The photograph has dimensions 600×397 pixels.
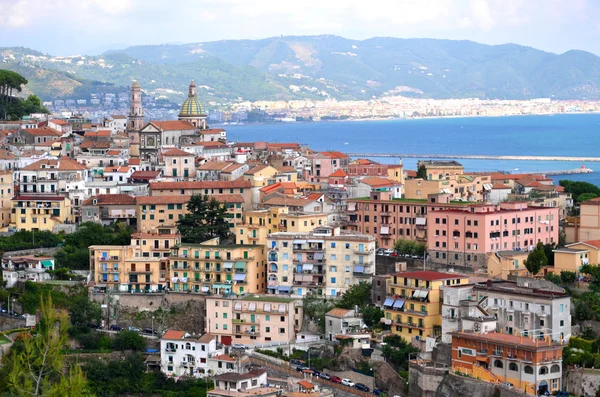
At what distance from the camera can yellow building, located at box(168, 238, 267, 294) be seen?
44375 millimetres

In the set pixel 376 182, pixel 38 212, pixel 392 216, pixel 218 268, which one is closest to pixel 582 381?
pixel 218 268

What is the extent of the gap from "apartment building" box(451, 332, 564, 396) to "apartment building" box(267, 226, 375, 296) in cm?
773

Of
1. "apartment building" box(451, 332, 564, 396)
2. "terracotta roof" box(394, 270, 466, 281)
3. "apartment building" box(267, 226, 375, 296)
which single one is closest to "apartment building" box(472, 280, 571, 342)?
"apartment building" box(451, 332, 564, 396)

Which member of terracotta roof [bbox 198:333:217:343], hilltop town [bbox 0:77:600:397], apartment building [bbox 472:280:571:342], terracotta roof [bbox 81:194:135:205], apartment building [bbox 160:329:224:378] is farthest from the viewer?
terracotta roof [bbox 81:194:135:205]

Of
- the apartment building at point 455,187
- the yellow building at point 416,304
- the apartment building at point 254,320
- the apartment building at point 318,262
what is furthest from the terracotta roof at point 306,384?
the apartment building at point 455,187

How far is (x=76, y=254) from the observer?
156 feet

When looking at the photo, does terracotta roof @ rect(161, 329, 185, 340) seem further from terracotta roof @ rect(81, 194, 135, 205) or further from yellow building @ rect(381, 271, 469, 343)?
terracotta roof @ rect(81, 194, 135, 205)

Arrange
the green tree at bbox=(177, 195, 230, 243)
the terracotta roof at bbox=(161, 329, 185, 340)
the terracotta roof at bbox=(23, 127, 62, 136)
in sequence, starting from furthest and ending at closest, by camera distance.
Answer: the terracotta roof at bbox=(23, 127, 62, 136)
the green tree at bbox=(177, 195, 230, 243)
the terracotta roof at bbox=(161, 329, 185, 340)

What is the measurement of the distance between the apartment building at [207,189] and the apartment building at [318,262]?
27.0 feet

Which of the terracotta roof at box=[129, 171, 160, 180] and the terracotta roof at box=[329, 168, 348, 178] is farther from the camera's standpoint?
the terracotta roof at box=[329, 168, 348, 178]

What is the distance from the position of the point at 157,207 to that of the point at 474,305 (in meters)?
16.9

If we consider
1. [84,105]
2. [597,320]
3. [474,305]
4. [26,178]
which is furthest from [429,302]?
[84,105]

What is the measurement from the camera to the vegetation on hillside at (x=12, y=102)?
7654cm

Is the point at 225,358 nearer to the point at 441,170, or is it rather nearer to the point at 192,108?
the point at 441,170
